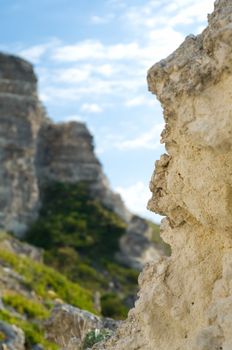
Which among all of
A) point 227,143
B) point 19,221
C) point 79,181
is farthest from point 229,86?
point 79,181

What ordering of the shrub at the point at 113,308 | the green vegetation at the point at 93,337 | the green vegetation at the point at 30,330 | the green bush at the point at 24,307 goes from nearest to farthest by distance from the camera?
the green vegetation at the point at 93,337
the green vegetation at the point at 30,330
the green bush at the point at 24,307
the shrub at the point at 113,308

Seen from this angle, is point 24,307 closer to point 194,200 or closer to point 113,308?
point 113,308

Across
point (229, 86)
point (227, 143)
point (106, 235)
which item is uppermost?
point (106, 235)

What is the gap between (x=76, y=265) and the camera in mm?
36688

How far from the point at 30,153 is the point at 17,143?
3.70 ft

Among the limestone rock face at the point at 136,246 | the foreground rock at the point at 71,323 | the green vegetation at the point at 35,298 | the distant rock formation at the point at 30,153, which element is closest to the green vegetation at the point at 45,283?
the green vegetation at the point at 35,298

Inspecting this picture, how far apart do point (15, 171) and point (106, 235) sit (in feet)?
22.2

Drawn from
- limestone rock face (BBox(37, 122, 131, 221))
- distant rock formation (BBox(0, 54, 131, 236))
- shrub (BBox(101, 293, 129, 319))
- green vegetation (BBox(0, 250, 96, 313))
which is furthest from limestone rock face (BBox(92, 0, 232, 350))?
limestone rock face (BBox(37, 122, 131, 221))

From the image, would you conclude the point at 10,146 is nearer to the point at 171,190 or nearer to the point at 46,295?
the point at 46,295

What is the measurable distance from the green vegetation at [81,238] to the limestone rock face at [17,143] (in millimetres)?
1351

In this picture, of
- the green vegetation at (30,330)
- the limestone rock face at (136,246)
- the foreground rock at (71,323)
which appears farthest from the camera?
the limestone rock face at (136,246)

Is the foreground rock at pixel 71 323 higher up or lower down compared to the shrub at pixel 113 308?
lower down

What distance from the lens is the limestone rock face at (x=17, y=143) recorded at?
133 ft

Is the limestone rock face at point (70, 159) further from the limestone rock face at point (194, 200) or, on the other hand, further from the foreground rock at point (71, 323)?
the limestone rock face at point (194, 200)
